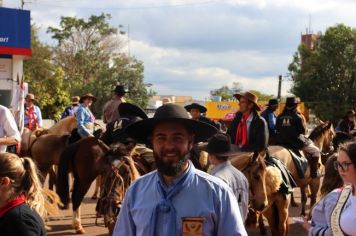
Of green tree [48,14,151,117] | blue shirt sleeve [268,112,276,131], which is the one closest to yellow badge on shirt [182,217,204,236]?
blue shirt sleeve [268,112,276,131]

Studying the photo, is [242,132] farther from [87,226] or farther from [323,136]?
[323,136]

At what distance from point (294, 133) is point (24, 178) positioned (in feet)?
25.4

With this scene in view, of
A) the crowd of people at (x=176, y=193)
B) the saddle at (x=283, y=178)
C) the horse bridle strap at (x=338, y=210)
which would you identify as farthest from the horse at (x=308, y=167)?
the horse bridle strap at (x=338, y=210)

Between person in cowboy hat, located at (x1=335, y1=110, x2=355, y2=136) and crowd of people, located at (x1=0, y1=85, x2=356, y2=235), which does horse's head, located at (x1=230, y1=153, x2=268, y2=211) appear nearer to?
crowd of people, located at (x1=0, y1=85, x2=356, y2=235)

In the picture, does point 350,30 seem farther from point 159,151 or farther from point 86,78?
point 159,151

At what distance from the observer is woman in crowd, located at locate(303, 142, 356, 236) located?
3994 mm

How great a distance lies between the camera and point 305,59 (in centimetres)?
3859

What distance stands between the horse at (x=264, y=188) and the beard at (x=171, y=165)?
13.9ft

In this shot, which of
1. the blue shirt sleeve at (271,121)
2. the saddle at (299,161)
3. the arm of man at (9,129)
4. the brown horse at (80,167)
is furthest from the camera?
the blue shirt sleeve at (271,121)

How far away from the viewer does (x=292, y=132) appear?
10.5 m

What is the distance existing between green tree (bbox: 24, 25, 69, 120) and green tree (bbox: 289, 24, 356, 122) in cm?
1712

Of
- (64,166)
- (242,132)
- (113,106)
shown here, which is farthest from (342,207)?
(113,106)

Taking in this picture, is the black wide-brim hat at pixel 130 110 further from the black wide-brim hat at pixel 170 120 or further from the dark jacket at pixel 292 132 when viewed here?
the black wide-brim hat at pixel 170 120

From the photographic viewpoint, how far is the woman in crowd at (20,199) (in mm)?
3211
